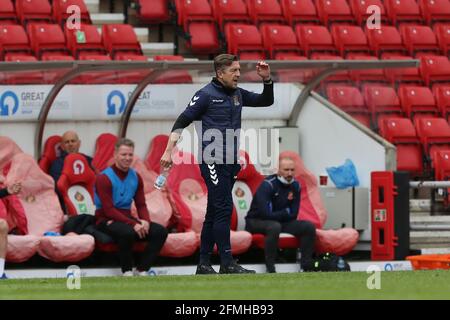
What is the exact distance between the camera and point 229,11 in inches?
862

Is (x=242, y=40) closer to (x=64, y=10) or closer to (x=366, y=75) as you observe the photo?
(x=64, y=10)

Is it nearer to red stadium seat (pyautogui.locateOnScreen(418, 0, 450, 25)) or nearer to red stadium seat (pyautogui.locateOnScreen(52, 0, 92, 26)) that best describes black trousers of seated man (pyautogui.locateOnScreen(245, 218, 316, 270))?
red stadium seat (pyautogui.locateOnScreen(52, 0, 92, 26))

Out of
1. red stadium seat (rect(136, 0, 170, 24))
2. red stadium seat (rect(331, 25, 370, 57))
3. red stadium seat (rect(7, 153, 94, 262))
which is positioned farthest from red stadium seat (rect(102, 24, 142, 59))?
red stadium seat (rect(7, 153, 94, 262))

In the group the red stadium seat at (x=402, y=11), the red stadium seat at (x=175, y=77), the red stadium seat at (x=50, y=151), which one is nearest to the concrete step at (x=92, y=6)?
the red stadium seat at (x=175, y=77)

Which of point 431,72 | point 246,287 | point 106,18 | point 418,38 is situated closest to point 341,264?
point 431,72

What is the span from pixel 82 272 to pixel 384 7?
9.44 metres

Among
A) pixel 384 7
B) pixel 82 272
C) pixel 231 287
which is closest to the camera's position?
pixel 231 287

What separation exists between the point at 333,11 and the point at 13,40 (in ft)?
19.3

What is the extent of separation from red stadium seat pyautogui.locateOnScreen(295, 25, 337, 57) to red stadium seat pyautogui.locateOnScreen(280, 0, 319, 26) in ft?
2.04

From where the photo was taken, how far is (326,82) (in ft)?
60.4

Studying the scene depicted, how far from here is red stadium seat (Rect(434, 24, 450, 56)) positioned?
22984 mm
